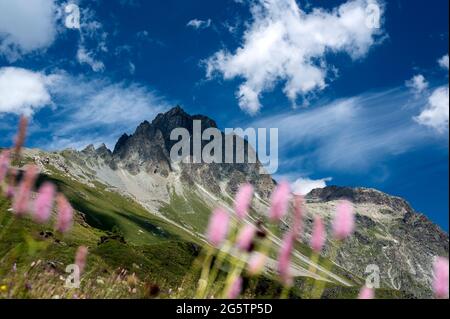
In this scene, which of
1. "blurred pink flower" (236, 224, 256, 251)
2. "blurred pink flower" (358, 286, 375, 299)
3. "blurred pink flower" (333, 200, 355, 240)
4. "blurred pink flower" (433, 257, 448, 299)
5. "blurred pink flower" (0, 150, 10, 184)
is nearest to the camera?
"blurred pink flower" (433, 257, 448, 299)

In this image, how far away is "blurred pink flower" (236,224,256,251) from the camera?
444 centimetres

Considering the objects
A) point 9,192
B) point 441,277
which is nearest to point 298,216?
point 441,277

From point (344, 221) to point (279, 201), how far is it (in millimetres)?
563

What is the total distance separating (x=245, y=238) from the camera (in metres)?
4.45

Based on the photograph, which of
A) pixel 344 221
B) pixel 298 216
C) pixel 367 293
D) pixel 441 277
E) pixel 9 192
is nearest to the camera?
pixel 441 277

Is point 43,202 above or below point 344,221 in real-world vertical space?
above

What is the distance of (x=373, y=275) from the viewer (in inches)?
224

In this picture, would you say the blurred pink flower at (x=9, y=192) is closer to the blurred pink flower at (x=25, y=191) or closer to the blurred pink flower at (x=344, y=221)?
the blurred pink flower at (x=25, y=191)

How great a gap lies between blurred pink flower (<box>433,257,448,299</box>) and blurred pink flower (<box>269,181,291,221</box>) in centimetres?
127

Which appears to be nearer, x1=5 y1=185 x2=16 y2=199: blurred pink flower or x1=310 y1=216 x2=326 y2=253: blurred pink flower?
x1=310 y1=216 x2=326 y2=253: blurred pink flower

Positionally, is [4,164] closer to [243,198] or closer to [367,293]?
[243,198]

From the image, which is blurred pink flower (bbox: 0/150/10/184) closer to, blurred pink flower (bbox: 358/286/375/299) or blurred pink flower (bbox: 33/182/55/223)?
blurred pink flower (bbox: 33/182/55/223)

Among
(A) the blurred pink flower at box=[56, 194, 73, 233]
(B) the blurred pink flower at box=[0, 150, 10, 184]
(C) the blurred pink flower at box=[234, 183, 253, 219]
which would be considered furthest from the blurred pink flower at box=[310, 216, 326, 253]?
(B) the blurred pink flower at box=[0, 150, 10, 184]
